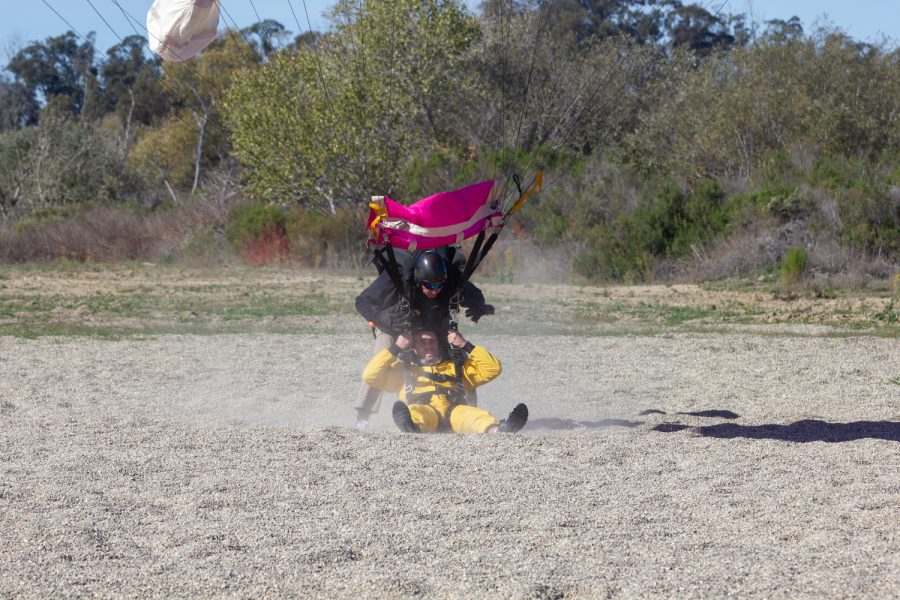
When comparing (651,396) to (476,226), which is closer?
(476,226)

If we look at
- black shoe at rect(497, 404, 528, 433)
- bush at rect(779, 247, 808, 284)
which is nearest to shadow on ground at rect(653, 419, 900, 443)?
black shoe at rect(497, 404, 528, 433)

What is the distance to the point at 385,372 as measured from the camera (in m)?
8.59

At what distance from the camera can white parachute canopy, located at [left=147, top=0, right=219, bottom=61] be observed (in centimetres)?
943

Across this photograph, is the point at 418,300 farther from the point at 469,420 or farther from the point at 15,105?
the point at 15,105

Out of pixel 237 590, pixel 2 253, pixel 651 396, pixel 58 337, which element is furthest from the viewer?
pixel 2 253

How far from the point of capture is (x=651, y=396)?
10.3m

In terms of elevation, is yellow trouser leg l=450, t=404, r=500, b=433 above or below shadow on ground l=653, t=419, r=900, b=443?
above

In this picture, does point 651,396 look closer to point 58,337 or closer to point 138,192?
point 58,337

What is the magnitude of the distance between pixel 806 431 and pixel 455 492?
354 centimetres

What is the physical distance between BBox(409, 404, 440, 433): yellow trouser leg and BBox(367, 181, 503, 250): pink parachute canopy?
1.31m

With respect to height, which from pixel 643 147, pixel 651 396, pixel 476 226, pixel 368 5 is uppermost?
pixel 368 5

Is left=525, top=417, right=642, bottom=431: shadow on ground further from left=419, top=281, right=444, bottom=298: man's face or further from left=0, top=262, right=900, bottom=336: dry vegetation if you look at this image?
left=0, top=262, right=900, bottom=336: dry vegetation

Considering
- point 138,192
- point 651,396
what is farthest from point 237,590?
point 138,192

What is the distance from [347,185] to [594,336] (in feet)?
57.5
